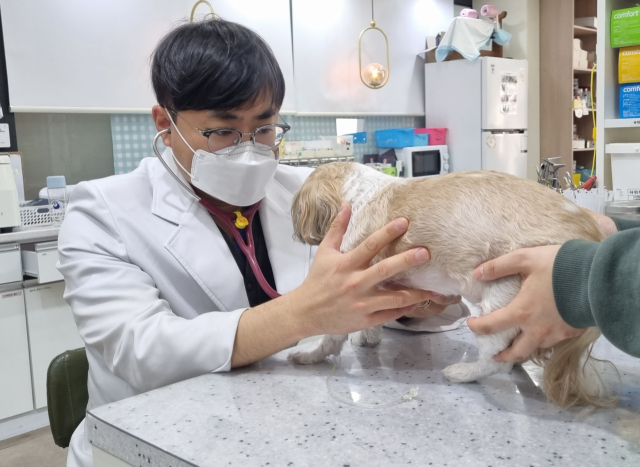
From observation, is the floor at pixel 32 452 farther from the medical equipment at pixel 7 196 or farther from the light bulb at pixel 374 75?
the light bulb at pixel 374 75

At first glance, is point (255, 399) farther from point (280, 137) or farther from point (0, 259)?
point (0, 259)

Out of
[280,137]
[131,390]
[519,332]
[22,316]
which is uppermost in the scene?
[280,137]

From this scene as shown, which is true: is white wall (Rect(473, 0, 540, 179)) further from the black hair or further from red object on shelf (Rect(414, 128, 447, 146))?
the black hair

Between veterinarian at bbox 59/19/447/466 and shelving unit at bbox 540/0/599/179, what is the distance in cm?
540

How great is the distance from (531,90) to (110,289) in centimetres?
620

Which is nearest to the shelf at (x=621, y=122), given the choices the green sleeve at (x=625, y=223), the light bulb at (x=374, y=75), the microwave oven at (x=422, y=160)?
the green sleeve at (x=625, y=223)

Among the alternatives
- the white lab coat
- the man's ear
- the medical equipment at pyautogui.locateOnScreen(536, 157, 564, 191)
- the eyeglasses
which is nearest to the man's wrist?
the white lab coat

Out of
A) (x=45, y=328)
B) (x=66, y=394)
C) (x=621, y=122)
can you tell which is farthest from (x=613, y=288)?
(x=45, y=328)

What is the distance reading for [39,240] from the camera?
2.93 meters

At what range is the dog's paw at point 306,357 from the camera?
1.07 m

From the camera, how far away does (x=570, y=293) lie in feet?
2.45

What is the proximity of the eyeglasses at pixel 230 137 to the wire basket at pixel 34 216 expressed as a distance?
2.11 meters

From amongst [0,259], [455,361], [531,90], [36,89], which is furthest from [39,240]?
[531,90]

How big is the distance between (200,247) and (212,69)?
42 cm
